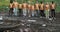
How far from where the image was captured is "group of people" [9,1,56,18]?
206cm

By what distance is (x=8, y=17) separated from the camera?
2.01 meters

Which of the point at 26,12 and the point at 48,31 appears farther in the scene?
the point at 26,12

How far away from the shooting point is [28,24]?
189 cm

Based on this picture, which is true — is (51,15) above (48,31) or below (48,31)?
above

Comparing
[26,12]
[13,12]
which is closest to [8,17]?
[13,12]

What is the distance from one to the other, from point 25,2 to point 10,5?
182 mm

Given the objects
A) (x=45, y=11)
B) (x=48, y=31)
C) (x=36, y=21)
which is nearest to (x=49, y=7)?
(x=45, y=11)

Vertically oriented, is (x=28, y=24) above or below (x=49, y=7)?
below

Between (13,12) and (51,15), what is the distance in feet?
1.45

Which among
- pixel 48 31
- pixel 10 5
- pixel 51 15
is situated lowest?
pixel 48 31

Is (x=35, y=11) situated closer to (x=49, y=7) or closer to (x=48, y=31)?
(x=49, y=7)

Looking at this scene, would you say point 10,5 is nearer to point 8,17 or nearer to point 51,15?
point 8,17

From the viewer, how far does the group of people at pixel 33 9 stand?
6.76 ft

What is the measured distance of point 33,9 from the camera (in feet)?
7.02
